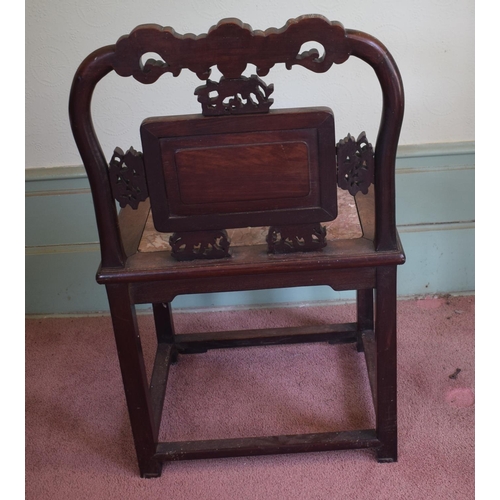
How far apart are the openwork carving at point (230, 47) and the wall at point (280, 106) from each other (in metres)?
0.77

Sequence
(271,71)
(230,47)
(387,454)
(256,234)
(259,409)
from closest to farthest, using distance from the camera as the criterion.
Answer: (230,47) < (256,234) < (387,454) < (259,409) < (271,71)

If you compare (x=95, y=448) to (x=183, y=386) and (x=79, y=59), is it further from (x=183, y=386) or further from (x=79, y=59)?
(x=79, y=59)

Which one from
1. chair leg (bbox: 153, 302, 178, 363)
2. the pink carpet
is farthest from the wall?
chair leg (bbox: 153, 302, 178, 363)

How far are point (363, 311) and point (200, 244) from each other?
2.54ft

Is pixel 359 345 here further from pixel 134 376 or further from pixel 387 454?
pixel 134 376

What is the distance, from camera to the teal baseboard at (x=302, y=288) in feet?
7.00

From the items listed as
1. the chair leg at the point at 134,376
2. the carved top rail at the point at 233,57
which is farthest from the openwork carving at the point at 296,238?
the chair leg at the point at 134,376

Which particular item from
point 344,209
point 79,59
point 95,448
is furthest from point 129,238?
point 79,59

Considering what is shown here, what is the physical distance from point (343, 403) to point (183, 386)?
1.52ft

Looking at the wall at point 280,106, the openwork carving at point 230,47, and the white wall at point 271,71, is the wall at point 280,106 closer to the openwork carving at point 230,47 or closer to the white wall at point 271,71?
the white wall at point 271,71

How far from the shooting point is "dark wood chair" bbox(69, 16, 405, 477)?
1209 mm

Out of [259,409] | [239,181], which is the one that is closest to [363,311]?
[259,409]

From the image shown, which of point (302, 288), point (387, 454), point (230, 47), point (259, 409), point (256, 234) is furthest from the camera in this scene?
point (302, 288)

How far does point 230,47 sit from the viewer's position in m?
1.20
